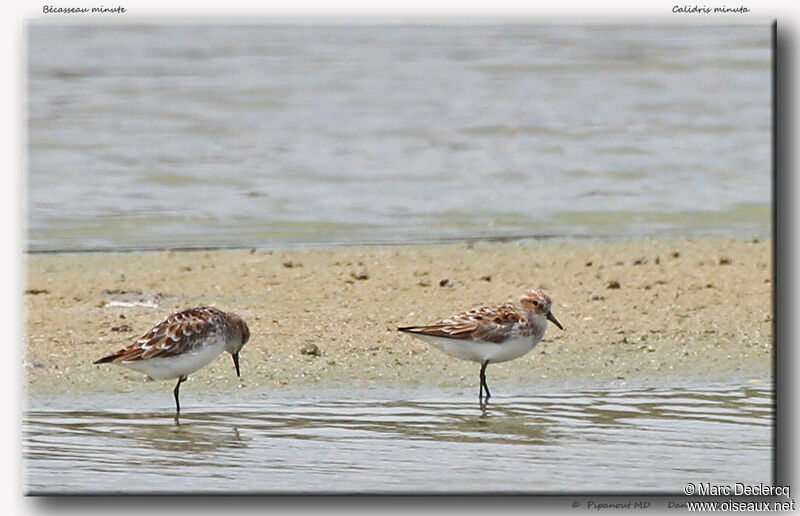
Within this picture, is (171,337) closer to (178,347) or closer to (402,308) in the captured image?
(178,347)

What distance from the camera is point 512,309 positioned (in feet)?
32.5

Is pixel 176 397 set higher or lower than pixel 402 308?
lower

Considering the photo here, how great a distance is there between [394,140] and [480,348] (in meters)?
6.81

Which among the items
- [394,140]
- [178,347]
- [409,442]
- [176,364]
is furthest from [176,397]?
[394,140]

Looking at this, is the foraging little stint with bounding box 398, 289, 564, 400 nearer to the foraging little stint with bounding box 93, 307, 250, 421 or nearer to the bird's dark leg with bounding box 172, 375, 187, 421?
the foraging little stint with bounding box 93, 307, 250, 421

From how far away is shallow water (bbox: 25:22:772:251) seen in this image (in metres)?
13.7

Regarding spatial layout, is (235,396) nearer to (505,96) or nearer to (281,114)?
(281,114)

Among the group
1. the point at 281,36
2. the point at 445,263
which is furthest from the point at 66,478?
the point at 445,263

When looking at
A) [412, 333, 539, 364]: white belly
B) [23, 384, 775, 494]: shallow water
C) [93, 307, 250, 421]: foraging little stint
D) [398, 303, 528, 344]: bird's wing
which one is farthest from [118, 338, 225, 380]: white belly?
[412, 333, 539, 364]: white belly

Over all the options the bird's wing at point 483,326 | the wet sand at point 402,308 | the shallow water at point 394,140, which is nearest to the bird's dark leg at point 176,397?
the wet sand at point 402,308

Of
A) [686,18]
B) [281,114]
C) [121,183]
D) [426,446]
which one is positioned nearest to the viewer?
[426,446]

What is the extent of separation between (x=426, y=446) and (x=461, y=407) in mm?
853

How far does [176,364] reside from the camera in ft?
30.0

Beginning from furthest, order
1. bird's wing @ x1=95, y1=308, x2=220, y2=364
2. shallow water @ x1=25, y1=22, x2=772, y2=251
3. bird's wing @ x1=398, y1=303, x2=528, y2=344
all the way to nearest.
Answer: shallow water @ x1=25, y1=22, x2=772, y2=251 → bird's wing @ x1=398, y1=303, x2=528, y2=344 → bird's wing @ x1=95, y1=308, x2=220, y2=364
